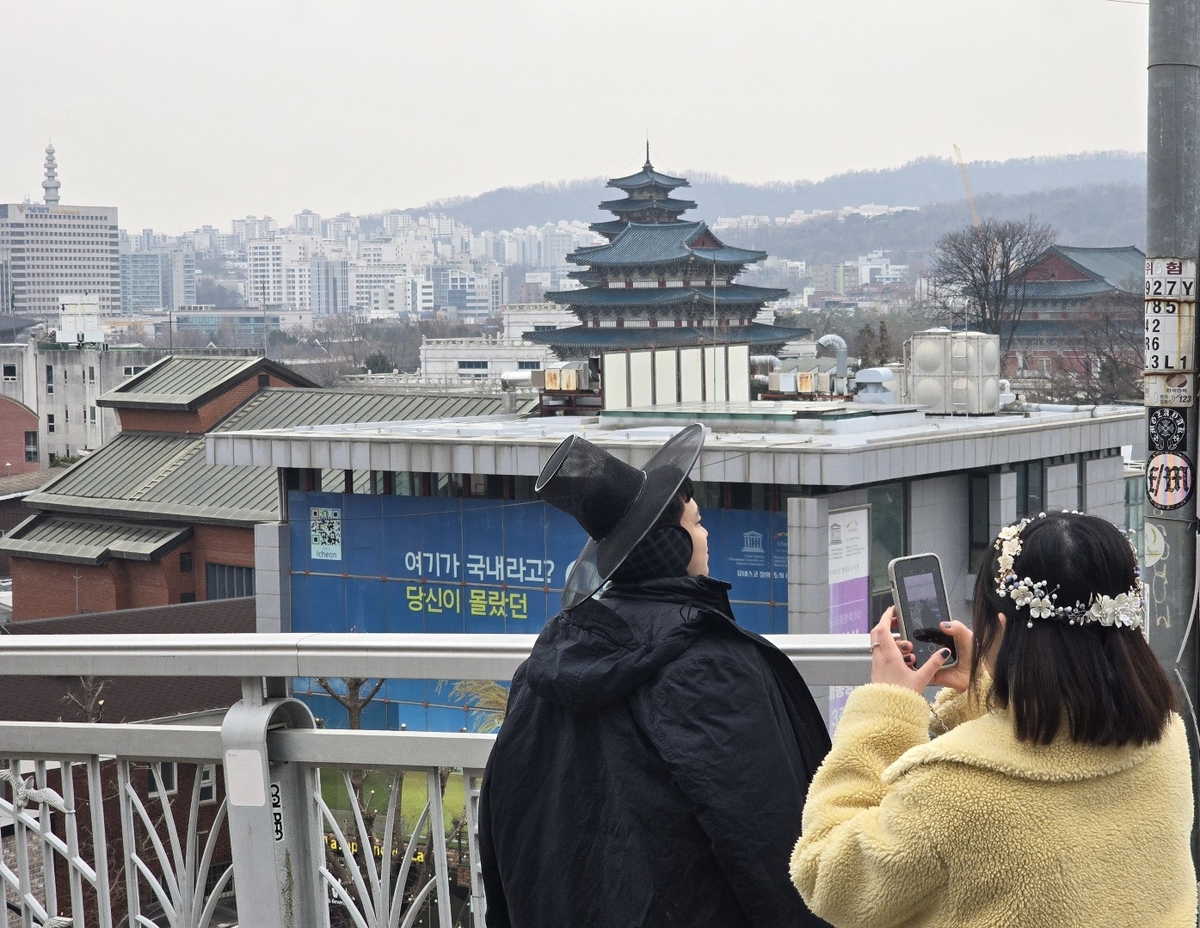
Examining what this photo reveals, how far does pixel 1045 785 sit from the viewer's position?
1.89 meters

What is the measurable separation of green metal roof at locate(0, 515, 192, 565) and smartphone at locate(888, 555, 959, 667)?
3108 centimetres

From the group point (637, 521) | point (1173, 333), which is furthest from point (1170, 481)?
point (637, 521)

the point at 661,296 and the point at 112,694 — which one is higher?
the point at 661,296

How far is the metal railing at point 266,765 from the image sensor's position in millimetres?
2922

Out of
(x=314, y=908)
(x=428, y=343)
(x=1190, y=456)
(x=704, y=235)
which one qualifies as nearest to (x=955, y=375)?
(x=1190, y=456)

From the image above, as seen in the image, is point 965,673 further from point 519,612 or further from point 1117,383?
point 1117,383

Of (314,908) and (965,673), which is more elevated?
(965,673)

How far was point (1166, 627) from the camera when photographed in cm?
393

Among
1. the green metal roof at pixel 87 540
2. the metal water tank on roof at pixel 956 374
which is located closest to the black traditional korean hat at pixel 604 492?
the metal water tank on roof at pixel 956 374

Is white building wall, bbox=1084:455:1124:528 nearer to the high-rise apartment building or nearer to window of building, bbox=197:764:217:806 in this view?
window of building, bbox=197:764:217:806

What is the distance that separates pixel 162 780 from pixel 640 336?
51402mm

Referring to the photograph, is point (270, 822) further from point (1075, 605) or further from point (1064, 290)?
point (1064, 290)

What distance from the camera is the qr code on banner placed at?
22391 mm

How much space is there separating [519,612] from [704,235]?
35.5 metres
